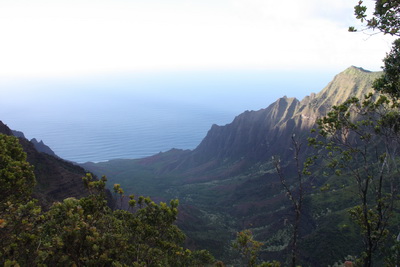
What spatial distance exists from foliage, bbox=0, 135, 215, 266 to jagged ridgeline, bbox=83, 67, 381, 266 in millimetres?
48915

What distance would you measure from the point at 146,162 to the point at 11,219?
611ft

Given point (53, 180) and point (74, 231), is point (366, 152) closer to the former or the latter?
point (74, 231)

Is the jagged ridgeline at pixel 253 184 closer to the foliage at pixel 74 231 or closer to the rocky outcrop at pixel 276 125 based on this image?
the rocky outcrop at pixel 276 125

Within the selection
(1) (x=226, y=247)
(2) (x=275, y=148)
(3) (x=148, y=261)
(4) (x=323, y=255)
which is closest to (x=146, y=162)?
(2) (x=275, y=148)

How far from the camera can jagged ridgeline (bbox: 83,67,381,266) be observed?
58.6 metres

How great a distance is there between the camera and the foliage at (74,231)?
7.86 metres

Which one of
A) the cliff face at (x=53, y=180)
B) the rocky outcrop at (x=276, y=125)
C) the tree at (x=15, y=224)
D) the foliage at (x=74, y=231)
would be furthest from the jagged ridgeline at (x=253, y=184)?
the tree at (x=15, y=224)

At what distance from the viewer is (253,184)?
114125 millimetres

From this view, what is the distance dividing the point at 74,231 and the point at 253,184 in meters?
111

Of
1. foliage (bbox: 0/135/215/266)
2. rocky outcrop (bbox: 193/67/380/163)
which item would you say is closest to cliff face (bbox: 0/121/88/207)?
foliage (bbox: 0/135/215/266)

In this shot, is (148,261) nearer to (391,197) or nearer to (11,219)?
(11,219)

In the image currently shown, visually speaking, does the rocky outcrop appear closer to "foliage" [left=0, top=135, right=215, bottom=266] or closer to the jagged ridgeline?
the jagged ridgeline

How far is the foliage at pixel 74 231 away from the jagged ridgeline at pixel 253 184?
4892 centimetres

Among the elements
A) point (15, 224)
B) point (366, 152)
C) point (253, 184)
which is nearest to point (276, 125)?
point (253, 184)
